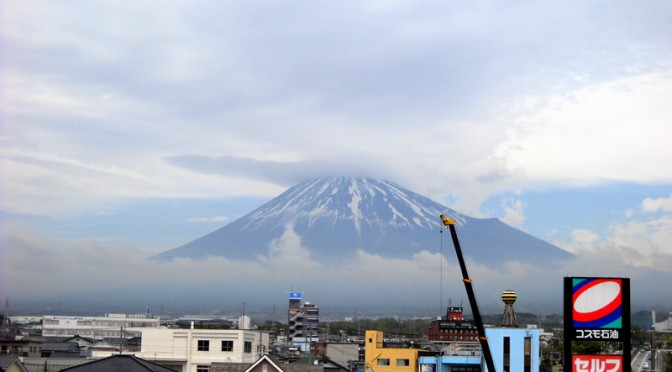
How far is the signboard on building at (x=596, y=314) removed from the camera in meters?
32.6

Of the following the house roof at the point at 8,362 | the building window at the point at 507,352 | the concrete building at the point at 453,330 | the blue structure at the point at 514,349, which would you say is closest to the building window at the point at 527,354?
the blue structure at the point at 514,349

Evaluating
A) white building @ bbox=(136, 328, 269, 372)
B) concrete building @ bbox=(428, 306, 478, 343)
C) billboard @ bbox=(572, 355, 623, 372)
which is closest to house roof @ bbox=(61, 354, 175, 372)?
white building @ bbox=(136, 328, 269, 372)

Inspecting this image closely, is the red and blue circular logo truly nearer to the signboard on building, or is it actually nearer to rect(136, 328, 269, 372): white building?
the signboard on building

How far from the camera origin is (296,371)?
60000 millimetres

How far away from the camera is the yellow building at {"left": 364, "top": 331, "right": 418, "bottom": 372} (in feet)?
253

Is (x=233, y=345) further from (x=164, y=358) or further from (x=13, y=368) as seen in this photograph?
(x=13, y=368)

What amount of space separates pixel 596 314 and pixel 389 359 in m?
46.4

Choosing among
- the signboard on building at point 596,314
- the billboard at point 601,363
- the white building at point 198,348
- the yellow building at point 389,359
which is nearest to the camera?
the signboard on building at point 596,314

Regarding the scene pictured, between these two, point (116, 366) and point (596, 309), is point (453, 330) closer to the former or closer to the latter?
point (116, 366)

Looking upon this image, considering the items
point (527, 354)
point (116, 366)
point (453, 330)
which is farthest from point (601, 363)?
point (453, 330)

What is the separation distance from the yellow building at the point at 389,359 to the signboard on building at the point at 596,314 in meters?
44.5

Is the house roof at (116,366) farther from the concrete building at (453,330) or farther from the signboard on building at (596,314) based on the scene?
the concrete building at (453,330)

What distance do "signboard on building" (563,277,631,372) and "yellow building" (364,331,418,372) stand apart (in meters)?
44.5

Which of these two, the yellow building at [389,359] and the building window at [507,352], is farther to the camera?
the yellow building at [389,359]
